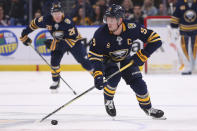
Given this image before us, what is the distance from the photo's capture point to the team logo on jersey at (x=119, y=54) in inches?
154

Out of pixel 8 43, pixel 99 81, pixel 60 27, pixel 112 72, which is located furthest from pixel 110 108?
pixel 8 43

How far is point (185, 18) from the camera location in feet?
25.7

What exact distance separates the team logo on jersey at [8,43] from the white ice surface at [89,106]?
1030 millimetres

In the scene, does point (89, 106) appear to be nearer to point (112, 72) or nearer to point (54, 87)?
point (112, 72)

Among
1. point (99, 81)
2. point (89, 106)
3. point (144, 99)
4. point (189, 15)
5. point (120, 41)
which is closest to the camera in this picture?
point (99, 81)

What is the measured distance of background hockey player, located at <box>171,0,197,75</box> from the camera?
778 cm

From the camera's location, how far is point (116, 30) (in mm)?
3814

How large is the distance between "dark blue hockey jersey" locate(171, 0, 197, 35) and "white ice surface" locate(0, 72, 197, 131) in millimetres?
883

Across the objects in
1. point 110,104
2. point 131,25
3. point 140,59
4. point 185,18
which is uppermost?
point 131,25

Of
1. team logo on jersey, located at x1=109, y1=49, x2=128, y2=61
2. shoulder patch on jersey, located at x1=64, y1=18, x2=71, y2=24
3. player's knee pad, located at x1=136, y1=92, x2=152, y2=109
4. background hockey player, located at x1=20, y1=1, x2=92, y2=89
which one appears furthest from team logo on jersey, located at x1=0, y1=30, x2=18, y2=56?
player's knee pad, located at x1=136, y1=92, x2=152, y2=109

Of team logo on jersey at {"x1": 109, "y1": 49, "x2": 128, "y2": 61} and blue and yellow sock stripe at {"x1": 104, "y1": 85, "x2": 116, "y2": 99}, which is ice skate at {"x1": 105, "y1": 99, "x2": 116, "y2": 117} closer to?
blue and yellow sock stripe at {"x1": 104, "y1": 85, "x2": 116, "y2": 99}

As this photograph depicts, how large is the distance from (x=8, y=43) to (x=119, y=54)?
4987 millimetres

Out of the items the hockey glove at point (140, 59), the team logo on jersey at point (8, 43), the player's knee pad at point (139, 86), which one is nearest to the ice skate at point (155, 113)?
the player's knee pad at point (139, 86)

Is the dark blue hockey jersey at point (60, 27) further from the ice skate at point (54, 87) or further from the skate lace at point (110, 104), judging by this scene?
the skate lace at point (110, 104)
